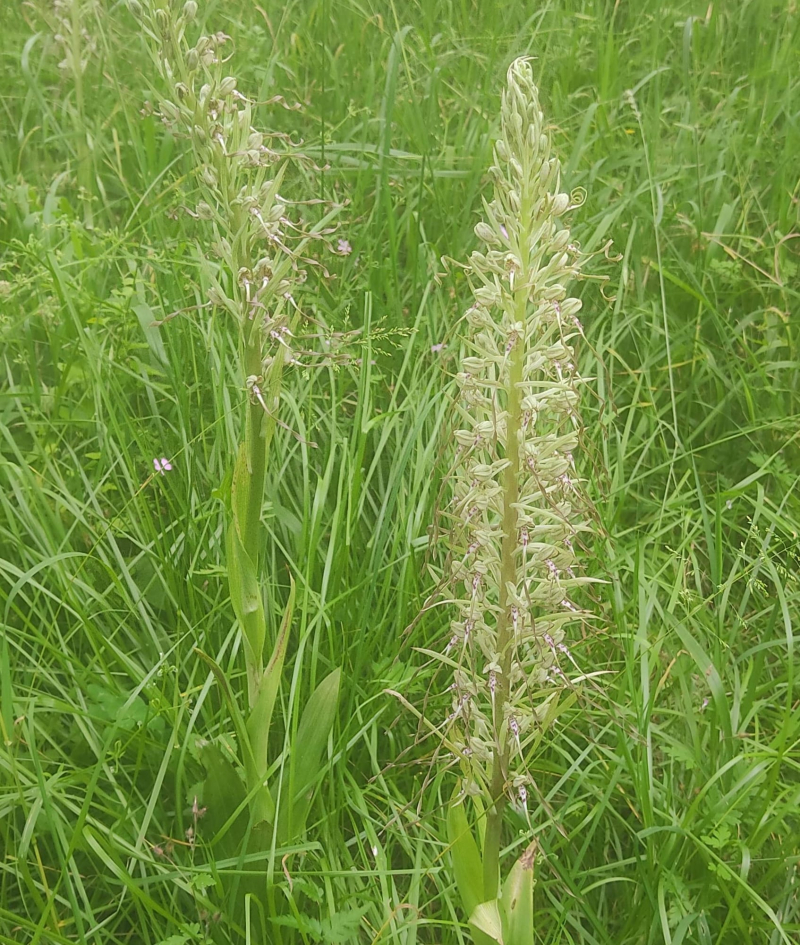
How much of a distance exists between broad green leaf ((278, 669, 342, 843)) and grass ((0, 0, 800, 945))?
0.09 meters

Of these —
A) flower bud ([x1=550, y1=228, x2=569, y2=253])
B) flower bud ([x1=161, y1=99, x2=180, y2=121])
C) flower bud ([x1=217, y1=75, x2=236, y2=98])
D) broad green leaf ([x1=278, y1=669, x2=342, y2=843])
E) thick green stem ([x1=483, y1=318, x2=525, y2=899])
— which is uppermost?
flower bud ([x1=217, y1=75, x2=236, y2=98])

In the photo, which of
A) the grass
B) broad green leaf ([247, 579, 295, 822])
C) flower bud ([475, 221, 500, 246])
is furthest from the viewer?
the grass

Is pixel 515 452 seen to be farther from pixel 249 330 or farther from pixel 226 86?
pixel 226 86

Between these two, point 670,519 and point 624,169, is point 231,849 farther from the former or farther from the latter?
point 624,169

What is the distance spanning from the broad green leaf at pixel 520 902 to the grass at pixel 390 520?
0.16 meters

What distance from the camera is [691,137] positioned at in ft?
12.9

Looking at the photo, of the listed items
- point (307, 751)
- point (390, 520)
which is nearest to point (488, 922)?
point (307, 751)

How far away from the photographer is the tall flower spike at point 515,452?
162 cm

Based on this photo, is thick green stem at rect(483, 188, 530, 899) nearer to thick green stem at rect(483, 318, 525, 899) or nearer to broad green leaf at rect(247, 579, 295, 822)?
thick green stem at rect(483, 318, 525, 899)

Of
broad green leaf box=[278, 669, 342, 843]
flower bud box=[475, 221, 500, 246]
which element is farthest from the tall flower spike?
broad green leaf box=[278, 669, 342, 843]

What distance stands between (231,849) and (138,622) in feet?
2.24

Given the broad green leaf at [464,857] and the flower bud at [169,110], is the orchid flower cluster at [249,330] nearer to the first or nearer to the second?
the flower bud at [169,110]

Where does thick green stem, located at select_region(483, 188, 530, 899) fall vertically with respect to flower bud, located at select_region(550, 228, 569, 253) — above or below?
below

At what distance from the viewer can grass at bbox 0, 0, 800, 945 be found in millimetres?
2123
